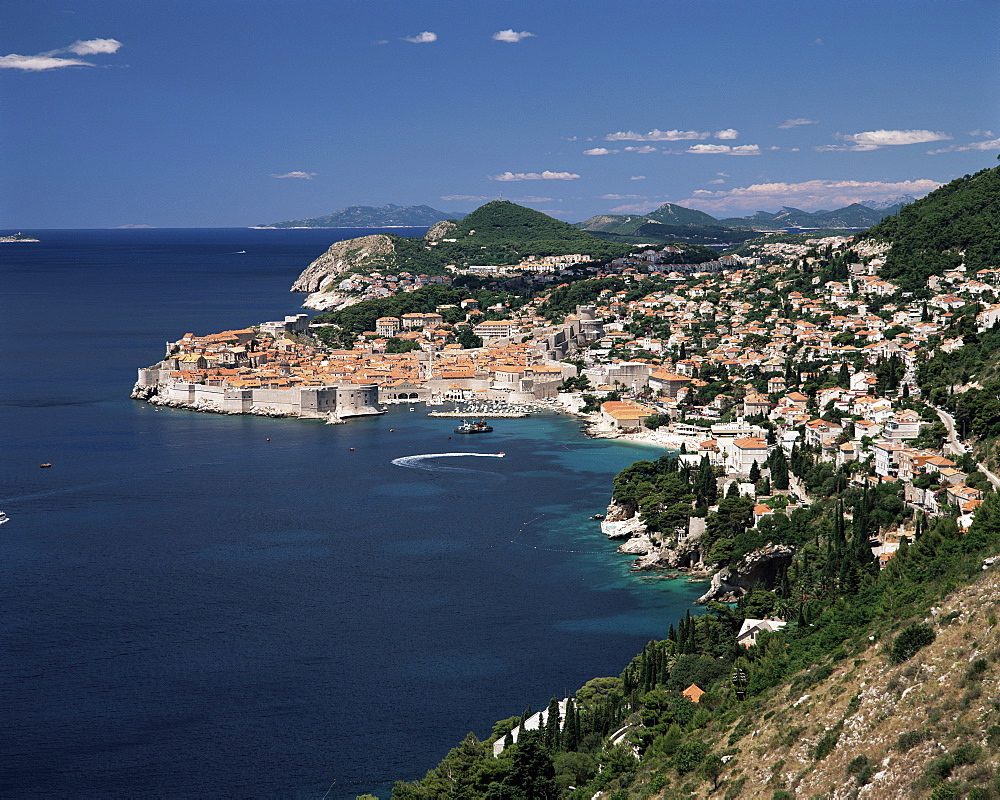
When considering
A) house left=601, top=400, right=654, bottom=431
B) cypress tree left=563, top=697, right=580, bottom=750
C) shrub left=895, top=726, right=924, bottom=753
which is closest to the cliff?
house left=601, top=400, right=654, bottom=431

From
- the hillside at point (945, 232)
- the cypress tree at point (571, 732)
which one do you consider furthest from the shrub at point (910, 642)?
the hillside at point (945, 232)

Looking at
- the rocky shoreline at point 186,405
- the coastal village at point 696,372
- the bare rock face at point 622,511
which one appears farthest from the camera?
the rocky shoreline at point 186,405

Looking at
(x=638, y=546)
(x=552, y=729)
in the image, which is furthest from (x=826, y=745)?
(x=638, y=546)

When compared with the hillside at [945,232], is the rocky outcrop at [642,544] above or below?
below

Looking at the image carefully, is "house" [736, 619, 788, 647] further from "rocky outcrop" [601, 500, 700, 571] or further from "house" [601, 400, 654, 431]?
"house" [601, 400, 654, 431]

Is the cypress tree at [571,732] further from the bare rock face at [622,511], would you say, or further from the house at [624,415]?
Result: the house at [624,415]

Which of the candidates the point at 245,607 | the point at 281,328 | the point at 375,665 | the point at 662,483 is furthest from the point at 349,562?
the point at 281,328

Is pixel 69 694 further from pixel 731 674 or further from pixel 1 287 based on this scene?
pixel 1 287
